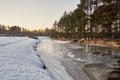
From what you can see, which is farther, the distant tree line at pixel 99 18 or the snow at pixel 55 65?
the distant tree line at pixel 99 18

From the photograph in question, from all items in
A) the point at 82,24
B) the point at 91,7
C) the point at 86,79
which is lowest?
the point at 86,79

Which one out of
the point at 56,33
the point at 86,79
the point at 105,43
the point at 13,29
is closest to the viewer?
the point at 86,79

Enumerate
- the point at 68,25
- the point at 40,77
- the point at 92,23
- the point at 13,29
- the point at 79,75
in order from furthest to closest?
the point at 13,29 < the point at 68,25 < the point at 92,23 < the point at 79,75 < the point at 40,77

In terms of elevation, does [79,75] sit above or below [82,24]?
below

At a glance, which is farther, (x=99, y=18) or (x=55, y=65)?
(x=99, y=18)

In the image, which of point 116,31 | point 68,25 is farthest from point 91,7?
point 68,25

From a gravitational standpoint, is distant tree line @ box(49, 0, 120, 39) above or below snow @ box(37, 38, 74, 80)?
above

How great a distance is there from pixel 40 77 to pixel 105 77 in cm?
379

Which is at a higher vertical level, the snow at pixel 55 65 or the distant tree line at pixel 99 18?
the distant tree line at pixel 99 18

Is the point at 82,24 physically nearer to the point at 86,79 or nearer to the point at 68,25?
the point at 68,25

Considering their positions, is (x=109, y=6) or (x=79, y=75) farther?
(x=109, y=6)

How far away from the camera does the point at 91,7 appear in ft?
198

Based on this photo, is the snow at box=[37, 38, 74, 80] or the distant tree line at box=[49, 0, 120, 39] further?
the distant tree line at box=[49, 0, 120, 39]

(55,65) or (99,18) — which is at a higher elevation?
(99,18)
